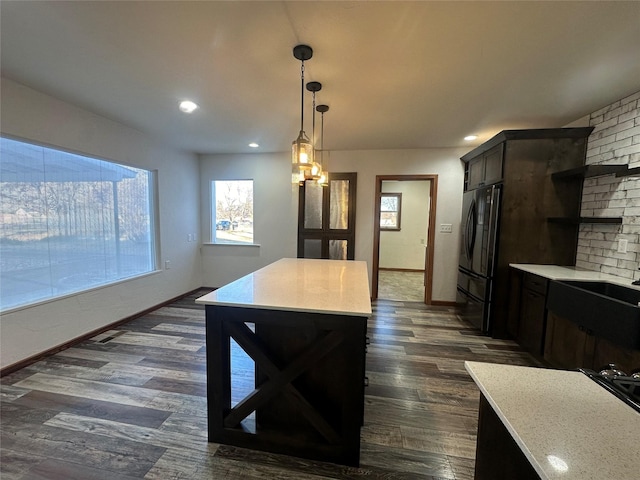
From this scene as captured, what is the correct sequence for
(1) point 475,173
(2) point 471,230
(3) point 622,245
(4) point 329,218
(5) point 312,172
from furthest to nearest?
1. (4) point 329,218
2. (1) point 475,173
3. (2) point 471,230
4. (3) point 622,245
5. (5) point 312,172

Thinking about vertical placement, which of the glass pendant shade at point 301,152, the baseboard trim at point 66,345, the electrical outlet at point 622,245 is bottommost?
the baseboard trim at point 66,345

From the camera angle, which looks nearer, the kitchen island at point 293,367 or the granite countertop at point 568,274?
the kitchen island at point 293,367

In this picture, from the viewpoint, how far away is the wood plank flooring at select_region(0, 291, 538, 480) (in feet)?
4.96

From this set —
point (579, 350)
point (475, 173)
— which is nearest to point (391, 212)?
point (475, 173)

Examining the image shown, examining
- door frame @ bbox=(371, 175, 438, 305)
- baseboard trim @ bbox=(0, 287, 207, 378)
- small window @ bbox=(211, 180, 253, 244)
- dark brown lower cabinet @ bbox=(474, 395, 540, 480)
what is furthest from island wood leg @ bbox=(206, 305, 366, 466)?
small window @ bbox=(211, 180, 253, 244)

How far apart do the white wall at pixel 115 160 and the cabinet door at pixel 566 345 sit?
4.71 m

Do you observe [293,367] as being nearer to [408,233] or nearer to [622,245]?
[622,245]

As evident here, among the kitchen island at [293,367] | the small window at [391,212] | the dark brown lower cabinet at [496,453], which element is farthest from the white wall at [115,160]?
the small window at [391,212]

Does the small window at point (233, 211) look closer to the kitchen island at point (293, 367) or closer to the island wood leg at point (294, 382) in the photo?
the kitchen island at point (293, 367)

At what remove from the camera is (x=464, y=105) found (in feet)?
8.63

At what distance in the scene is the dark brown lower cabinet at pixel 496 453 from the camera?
738mm

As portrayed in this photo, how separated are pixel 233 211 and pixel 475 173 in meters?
3.98

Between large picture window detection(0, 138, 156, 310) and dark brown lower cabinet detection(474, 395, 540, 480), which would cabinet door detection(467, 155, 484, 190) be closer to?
dark brown lower cabinet detection(474, 395, 540, 480)

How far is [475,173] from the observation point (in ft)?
12.4
